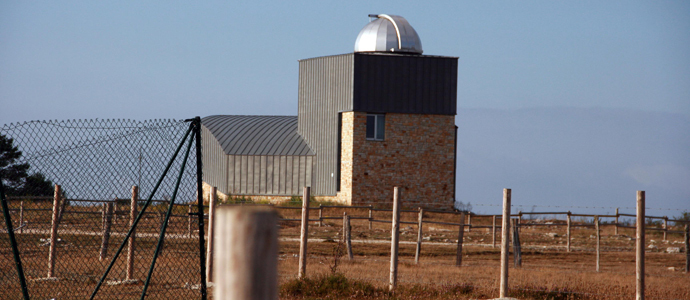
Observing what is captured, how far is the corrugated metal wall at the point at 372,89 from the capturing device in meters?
32.2

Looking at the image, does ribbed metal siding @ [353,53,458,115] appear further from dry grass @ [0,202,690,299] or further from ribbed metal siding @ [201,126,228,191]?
ribbed metal siding @ [201,126,228,191]

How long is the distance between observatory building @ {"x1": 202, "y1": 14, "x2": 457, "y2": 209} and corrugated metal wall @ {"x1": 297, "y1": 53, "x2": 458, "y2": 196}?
0.17ft

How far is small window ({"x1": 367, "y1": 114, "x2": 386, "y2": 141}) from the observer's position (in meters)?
32.6

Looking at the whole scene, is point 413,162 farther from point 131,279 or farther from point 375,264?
point 131,279

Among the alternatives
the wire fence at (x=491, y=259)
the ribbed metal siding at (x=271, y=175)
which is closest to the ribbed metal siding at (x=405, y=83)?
the ribbed metal siding at (x=271, y=175)

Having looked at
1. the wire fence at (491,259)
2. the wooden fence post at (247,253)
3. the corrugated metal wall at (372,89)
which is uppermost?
the corrugated metal wall at (372,89)

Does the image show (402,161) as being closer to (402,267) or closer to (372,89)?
(372,89)

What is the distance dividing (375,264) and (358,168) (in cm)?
1588

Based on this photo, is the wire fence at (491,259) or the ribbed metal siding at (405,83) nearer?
the wire fence at (491,259)

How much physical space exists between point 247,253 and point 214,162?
35951mm

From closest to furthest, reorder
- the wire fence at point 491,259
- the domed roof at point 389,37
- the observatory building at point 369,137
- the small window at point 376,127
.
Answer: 1. the wire fence at point 491,259
2. the observatory building at point 369,137
3. the small window at point 376,127
4. the domed roof at point 389,37

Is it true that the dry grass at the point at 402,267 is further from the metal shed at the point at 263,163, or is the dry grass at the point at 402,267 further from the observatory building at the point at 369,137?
the metal shed at the point at 263,163

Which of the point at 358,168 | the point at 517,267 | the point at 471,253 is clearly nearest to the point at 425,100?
the point at 358,168

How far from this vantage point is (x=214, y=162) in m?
37.2
